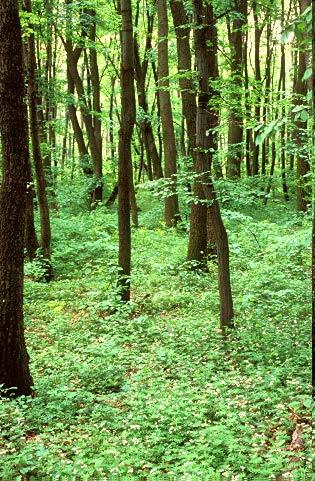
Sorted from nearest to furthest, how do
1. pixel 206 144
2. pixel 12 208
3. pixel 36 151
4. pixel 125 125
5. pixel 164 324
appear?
pixel 12 208, pixel 206 144, pixel 164 324, pixel 125 125, pixel 36 151

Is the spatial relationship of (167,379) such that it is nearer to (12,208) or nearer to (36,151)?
(12,208)

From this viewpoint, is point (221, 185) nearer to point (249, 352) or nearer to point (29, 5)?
point (249, 352)

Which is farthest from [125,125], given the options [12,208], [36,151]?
[12,208]

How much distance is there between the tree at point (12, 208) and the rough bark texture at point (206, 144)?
8.70ft

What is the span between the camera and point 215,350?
7492 mm

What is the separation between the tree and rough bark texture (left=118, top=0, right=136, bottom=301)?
13.2 ft

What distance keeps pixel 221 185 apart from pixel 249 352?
2.55 metres

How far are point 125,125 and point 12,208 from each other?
4375 millimetres

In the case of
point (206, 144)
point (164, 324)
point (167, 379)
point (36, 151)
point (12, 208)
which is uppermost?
point (36, 151)

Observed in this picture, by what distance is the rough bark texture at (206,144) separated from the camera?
7.36m

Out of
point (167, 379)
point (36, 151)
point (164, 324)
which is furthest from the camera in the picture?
point (36, 151)

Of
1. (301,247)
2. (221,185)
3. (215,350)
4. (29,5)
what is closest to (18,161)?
(221,185)

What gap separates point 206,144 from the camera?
7.65 m

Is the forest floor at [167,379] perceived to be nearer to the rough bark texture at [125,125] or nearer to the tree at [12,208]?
the tree at [12,208]
